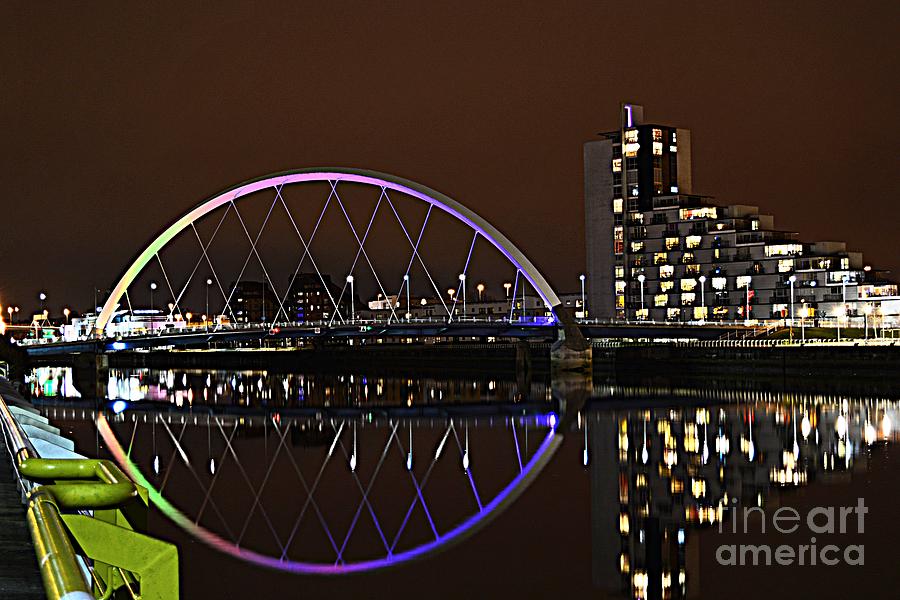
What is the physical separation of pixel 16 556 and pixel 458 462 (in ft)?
80.2

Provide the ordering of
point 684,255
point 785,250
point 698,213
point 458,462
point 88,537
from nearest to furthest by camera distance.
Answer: point 88,537
point 458,462
point 785,250
point 698,213
point 684,255

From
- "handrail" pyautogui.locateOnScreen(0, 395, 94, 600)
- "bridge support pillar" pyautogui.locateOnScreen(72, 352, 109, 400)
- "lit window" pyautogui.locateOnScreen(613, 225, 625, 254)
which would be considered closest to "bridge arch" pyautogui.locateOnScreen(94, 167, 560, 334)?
"bridge support pillar" pyautogui.locateOnScreen(72, 352, 109, 400)

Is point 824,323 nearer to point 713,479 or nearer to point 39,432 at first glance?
point 713,479

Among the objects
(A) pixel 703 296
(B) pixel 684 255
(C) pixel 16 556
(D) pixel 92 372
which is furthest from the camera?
(B) pixel 684 255

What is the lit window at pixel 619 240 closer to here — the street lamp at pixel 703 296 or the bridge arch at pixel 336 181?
the street lamp at pixel 703 296

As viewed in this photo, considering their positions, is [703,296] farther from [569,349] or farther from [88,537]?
[88,537]

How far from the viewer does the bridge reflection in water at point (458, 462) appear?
65.7 ft

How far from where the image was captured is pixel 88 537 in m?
7.79

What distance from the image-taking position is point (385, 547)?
1995 cm

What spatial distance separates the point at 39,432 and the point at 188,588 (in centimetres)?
420

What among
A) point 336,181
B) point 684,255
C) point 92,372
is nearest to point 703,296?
point 684,255

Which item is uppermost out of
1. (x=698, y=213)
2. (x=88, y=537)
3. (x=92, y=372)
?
(x=698, y=213)

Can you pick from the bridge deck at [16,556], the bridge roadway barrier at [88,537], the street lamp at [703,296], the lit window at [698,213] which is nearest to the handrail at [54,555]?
A: the bridge roadway barrier at [88,537]

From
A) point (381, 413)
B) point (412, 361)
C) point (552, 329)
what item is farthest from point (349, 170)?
point (412, 361)
